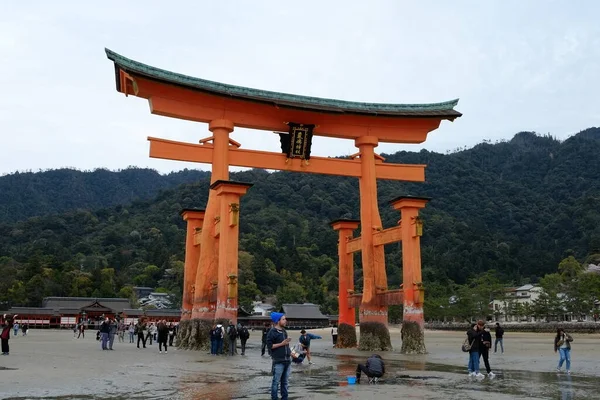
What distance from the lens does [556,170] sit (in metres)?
168

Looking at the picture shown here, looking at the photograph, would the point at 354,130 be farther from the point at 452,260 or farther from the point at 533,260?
the point at 533,260

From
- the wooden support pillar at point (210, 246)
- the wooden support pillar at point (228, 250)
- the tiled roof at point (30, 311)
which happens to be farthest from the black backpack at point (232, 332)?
the tiled roof at point (30, 311)

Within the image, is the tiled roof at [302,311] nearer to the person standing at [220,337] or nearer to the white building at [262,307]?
the white building at [262,307]

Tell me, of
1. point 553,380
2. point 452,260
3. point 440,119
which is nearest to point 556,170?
point 452,260

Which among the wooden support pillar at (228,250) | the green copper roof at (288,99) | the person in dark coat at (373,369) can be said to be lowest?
the person in dark coat at (373,369)

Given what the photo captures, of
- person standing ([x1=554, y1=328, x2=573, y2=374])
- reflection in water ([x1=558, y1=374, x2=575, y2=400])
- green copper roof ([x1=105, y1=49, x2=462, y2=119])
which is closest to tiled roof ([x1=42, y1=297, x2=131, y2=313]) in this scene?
green copper roof ([x1=105, y1=49, x2=462, y2=119])

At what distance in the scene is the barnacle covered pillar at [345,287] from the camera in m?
26.8

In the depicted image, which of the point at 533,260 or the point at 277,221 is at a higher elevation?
the point at 277,221

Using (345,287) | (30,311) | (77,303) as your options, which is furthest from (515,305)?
(30,311)

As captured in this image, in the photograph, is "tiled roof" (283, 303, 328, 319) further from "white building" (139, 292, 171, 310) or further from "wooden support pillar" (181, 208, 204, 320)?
"wooden support pillar" (181, 208, 204, 320)

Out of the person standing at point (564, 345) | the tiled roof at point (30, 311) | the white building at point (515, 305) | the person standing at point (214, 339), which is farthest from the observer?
the white building at point (515, 305)

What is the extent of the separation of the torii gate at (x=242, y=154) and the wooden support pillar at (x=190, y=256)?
0.05 meters

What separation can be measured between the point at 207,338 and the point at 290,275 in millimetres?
81556

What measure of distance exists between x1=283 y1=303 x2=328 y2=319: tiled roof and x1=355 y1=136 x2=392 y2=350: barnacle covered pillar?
54.4 meters
